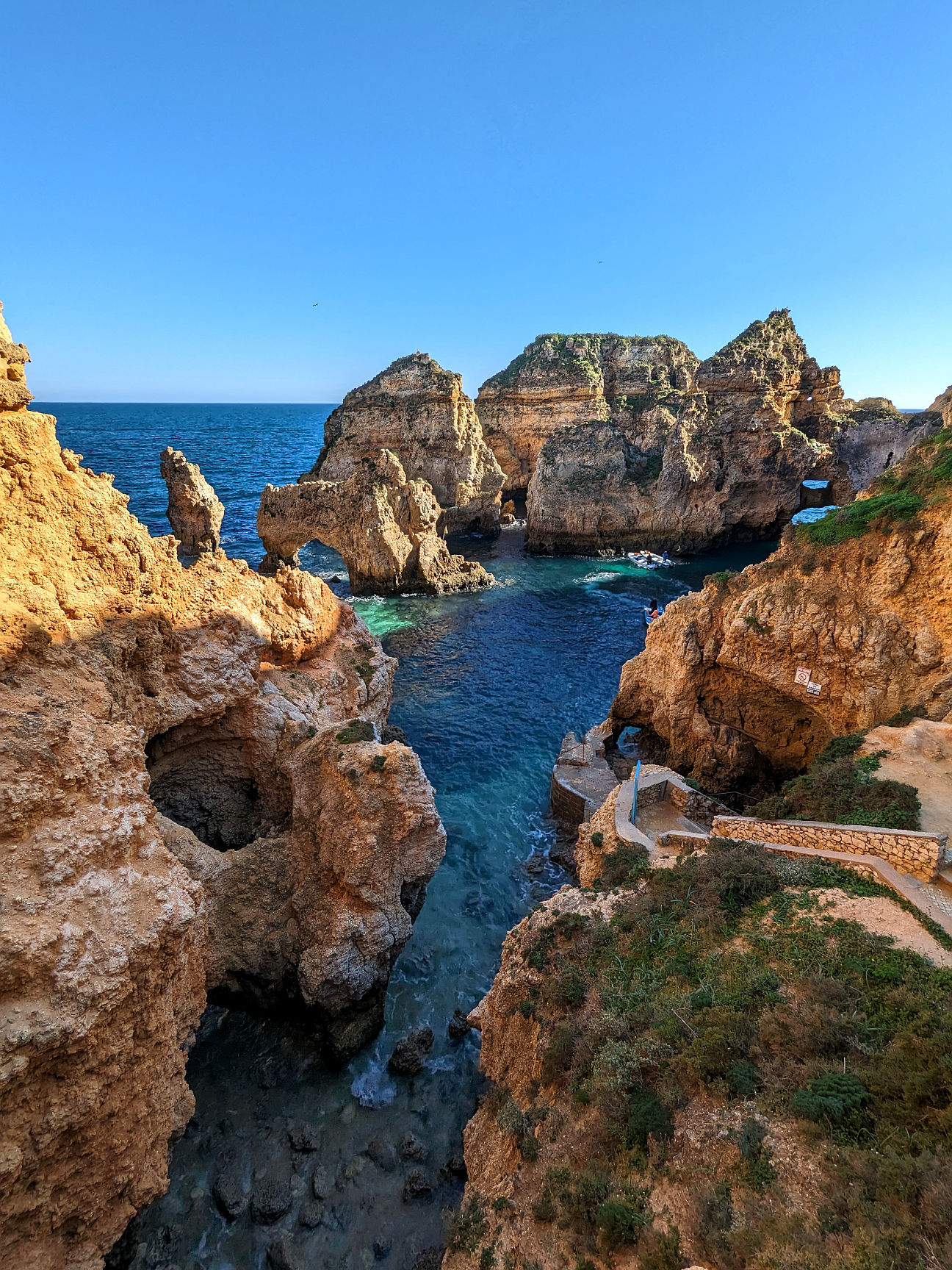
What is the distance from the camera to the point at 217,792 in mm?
15156

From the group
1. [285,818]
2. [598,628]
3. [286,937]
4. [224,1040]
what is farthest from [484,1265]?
[598,628]

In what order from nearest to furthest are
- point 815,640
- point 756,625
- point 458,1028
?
point 458,1028, point 815,640, point 756,625

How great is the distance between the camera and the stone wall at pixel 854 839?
10.9 m

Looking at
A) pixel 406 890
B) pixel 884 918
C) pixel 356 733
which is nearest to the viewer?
pixel 884 918

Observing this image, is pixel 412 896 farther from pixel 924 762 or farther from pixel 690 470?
pixel 690 470

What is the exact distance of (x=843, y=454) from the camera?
58.8 metres

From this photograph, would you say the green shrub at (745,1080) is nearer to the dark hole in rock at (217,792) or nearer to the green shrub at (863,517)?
the dark hole in rock at (217,792)

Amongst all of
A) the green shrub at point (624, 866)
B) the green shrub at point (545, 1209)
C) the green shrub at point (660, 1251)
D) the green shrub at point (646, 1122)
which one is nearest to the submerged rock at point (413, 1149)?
the green shrub at point (545, 1209)

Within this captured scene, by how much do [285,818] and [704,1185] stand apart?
36.5 feet

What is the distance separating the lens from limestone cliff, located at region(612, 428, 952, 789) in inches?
666

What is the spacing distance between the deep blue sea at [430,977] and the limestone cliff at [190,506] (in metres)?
10.1

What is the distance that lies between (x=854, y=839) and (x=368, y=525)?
35605 mm

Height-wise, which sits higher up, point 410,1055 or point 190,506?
point 190,506

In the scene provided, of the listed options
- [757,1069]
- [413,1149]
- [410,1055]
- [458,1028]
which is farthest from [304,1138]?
[757,1069]
